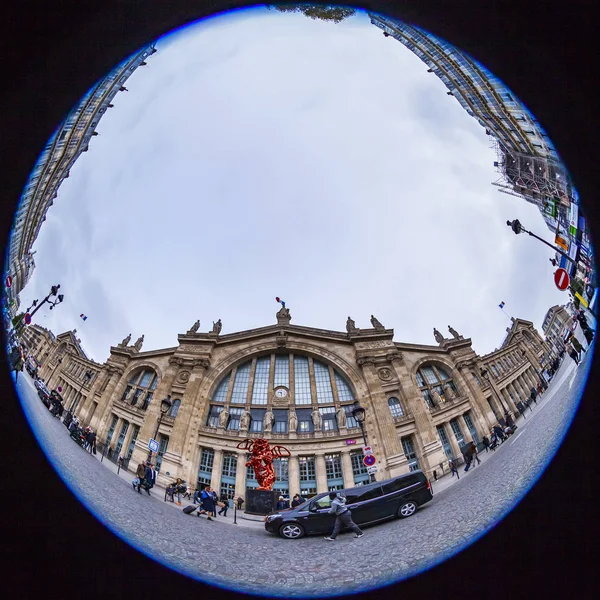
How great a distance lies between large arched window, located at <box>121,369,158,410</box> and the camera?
522 cm

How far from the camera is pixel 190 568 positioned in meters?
3.62

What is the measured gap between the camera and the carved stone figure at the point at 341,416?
5.78m

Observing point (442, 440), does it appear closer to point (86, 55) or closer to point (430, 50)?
point (430, 50)

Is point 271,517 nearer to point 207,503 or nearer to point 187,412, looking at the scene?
point 207,503

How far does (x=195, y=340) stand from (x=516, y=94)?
6141 millimetres

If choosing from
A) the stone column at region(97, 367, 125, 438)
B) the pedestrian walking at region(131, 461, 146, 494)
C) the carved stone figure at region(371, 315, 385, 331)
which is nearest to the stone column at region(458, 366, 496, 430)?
the carved stone figure at region(371, 315, 385, 331)

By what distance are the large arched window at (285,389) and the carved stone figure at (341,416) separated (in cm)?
6

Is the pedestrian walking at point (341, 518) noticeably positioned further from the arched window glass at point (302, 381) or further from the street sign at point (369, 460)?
the arched window glass at point (302, 381)

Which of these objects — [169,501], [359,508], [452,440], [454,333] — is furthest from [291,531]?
[454,333]

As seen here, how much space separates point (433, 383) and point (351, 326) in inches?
73.3

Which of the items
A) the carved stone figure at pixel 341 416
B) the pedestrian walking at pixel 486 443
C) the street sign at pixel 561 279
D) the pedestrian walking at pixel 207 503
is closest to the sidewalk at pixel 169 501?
the pedestrian walking at pixel 207 503

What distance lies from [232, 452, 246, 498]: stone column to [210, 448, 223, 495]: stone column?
0.89 feet

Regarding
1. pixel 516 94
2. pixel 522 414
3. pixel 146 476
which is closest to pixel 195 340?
pixel 146 476

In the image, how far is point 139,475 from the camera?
4.68 meters
